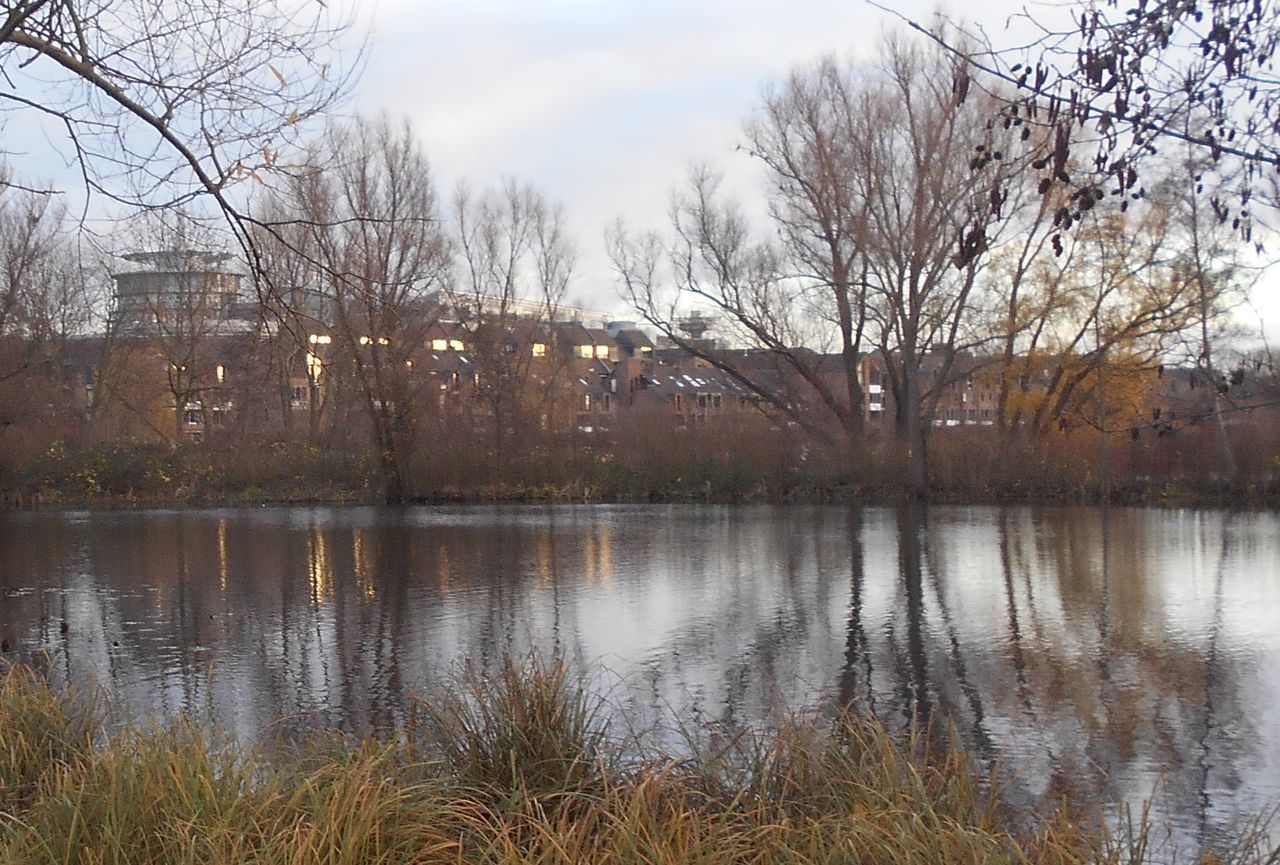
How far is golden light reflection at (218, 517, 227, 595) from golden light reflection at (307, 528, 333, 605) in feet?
3.86

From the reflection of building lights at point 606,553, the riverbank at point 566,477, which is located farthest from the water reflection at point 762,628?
the riverbank at point 566,477

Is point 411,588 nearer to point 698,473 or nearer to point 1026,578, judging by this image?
point 1026,578

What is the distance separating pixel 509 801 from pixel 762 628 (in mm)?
7775

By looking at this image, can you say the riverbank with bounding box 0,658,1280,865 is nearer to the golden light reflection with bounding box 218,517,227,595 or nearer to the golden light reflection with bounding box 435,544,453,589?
the golden light reflection with bounding box 435,544,453,589

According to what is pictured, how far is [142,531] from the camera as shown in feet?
90.8

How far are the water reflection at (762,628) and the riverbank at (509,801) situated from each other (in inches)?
64.4

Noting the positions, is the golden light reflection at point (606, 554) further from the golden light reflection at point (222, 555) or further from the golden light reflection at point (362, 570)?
the golden light reflection at point (222, 555)

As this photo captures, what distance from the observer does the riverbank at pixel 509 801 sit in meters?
4.40

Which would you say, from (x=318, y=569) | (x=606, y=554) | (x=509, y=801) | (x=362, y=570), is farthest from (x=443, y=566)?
(x=509, y=801)

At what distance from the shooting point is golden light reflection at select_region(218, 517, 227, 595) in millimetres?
17844

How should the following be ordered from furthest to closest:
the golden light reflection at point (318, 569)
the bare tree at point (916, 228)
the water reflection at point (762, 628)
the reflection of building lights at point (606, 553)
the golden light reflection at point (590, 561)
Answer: the bare tree at point (916, 228)
the reflection of building lights at point (606, 553)
the golden light reflection at point (590, 561)
the golden light reflection at point (318, 569)
the water reflection at point (762, 628)

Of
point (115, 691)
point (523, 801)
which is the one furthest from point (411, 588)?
point (523, 801)

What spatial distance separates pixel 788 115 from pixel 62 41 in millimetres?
30943

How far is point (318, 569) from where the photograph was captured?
63.9 feet
